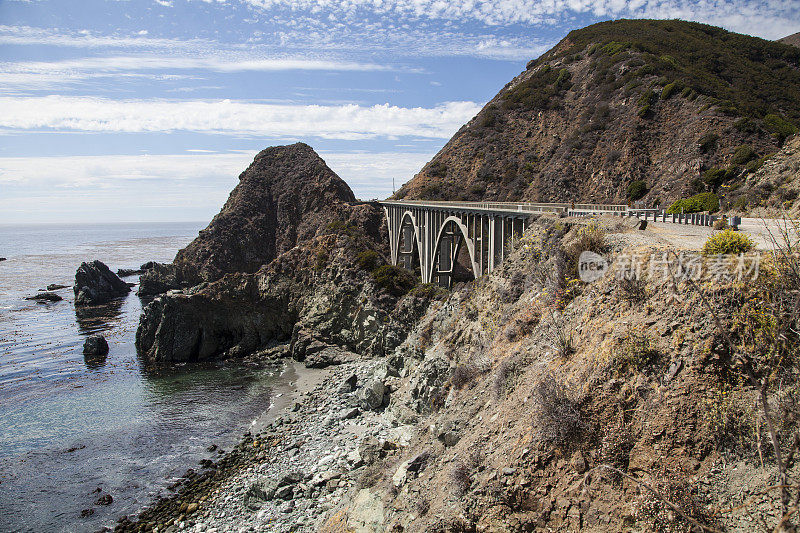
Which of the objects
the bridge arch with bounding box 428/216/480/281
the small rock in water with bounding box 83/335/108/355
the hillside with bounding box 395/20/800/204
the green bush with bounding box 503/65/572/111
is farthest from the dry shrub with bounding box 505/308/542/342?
the green bush with bounding box 503/65/572/111

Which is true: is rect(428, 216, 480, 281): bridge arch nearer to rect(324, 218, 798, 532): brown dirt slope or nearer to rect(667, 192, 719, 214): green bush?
rect(667, 192, 719, 214): green bush

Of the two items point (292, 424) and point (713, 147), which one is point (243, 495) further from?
point (713, 147)

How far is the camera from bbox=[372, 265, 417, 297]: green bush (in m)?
40.2

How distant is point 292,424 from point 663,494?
22.1 meters

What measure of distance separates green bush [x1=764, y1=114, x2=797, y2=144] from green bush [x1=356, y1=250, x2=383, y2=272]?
3469cm

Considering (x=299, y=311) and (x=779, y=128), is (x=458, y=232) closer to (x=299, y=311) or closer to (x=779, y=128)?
(x=299, y=311)

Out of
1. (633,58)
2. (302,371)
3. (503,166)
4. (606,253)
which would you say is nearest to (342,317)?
(302,371)

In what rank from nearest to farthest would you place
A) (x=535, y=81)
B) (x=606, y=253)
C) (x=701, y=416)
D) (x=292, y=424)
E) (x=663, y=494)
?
(x=663, y=494), (x=701, y=416), (x=606, y=253), (x=292, y=424), (x=535, y=81)

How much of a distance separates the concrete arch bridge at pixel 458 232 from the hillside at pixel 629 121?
12573mm

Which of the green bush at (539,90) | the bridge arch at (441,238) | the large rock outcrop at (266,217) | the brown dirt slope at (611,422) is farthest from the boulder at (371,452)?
the green bush at (539,90)

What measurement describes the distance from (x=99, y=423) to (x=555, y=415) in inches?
1198

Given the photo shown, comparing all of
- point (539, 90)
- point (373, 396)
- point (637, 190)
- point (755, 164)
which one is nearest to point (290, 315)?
point (373, 396)

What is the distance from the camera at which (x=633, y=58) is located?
60.2 metres

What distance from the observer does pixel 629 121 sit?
50.4 meters
